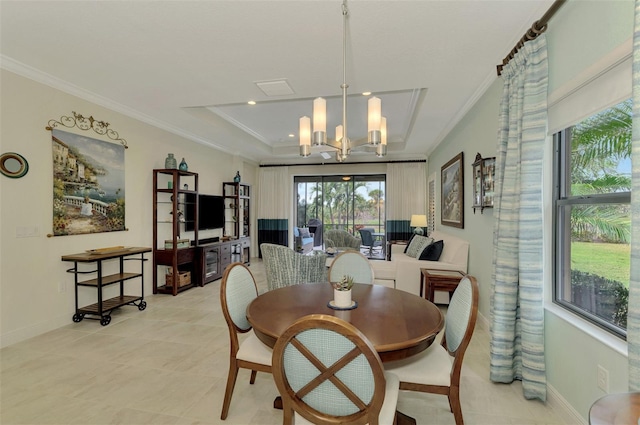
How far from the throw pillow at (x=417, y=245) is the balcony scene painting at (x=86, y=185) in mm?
4497

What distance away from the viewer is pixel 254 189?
27.7 feet

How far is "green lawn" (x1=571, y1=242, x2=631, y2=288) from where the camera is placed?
159 cm

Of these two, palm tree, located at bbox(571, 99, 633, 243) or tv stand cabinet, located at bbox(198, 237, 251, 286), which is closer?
palm tree, located at bbox(571, 99, 633, 243)

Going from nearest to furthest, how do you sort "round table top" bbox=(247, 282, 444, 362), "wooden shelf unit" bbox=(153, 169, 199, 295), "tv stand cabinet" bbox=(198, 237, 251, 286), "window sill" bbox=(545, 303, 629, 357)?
1. "round table top" bbox=(247, 282, 444, 362)
2. "window sill" bbox=(545, 303, 629, 357)
3. "wooden shelf unit" bbox=(153, 169, 199, 295)
4. "tv stand cabinet" bbox=(198, 237, 251, 286)

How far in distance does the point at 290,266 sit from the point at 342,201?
517 cm

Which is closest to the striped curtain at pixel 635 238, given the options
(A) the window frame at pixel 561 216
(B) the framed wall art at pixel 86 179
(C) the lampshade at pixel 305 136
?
(A) the window frame at pixel 561 216

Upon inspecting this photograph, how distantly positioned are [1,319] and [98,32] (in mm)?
2790

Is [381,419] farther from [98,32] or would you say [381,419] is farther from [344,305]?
[98,32]

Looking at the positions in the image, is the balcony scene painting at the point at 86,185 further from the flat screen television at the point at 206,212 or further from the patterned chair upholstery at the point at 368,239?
the patterned chair upholstery at the point at 368,239

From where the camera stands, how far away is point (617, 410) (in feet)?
2.75

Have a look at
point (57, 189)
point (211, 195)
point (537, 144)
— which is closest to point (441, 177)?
point (537, 144)

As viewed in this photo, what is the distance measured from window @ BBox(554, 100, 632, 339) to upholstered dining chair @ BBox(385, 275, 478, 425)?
0.76 metres

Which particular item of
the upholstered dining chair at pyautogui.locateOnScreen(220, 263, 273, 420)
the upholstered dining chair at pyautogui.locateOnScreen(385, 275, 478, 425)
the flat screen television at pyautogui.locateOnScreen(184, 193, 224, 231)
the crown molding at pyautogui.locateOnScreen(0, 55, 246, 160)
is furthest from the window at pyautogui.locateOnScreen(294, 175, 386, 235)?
the upholstered dining chair at pyautogui.locateOnScreen(385, 275, 478, 425)

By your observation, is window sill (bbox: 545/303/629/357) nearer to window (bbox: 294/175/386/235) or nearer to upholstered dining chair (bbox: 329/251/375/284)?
upholstered dining chair (bbox: 329/251/375/284)
